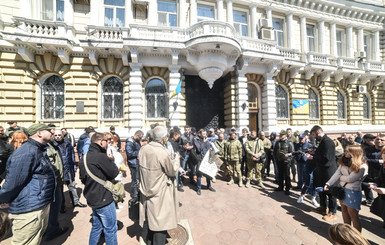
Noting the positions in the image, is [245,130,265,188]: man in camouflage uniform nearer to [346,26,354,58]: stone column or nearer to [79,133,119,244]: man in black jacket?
[79,133,119,244]: man in black jacket

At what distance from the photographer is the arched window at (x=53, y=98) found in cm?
876

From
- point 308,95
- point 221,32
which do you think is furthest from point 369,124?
point 221,32

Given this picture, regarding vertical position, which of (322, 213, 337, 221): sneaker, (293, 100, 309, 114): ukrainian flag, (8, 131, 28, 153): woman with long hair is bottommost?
(322, 213, 337, 221): sneaker

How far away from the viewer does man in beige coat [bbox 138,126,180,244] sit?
2229 mm

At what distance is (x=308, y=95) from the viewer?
40.4 ft

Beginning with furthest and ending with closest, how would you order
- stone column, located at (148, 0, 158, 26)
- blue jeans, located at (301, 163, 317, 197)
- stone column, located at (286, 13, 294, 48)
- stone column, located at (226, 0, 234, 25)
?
stone column, located at (286, 13, 294, 48), stone column, located at (226, 0, 234, 25), stone column, located at (148, 0, 158, 26), blue jeans, located at (301, 163, 317, 197)

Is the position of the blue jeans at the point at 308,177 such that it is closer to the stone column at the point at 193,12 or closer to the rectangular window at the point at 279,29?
the stone column at the point at 193,12

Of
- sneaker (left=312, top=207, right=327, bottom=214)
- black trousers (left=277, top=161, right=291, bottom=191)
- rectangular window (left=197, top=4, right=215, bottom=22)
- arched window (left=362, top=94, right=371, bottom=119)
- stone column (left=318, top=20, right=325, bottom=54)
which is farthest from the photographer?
arched window (left=362, top=94, right=371, bottom=119)

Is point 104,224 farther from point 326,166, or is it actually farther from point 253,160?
point 253,160

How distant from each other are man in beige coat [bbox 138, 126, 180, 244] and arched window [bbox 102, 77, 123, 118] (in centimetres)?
792

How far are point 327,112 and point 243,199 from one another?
12.1 metres

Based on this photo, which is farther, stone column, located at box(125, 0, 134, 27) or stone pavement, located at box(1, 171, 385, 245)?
stone column, located at box(125, 0, 134, 27)

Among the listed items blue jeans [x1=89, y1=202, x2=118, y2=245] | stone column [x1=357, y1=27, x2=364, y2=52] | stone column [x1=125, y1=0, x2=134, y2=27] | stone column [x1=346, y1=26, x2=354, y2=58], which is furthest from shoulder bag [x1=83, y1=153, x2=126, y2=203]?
stone column [x1=357, y1=27, x2=364, y2=52]

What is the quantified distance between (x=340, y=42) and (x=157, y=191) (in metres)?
19.3
